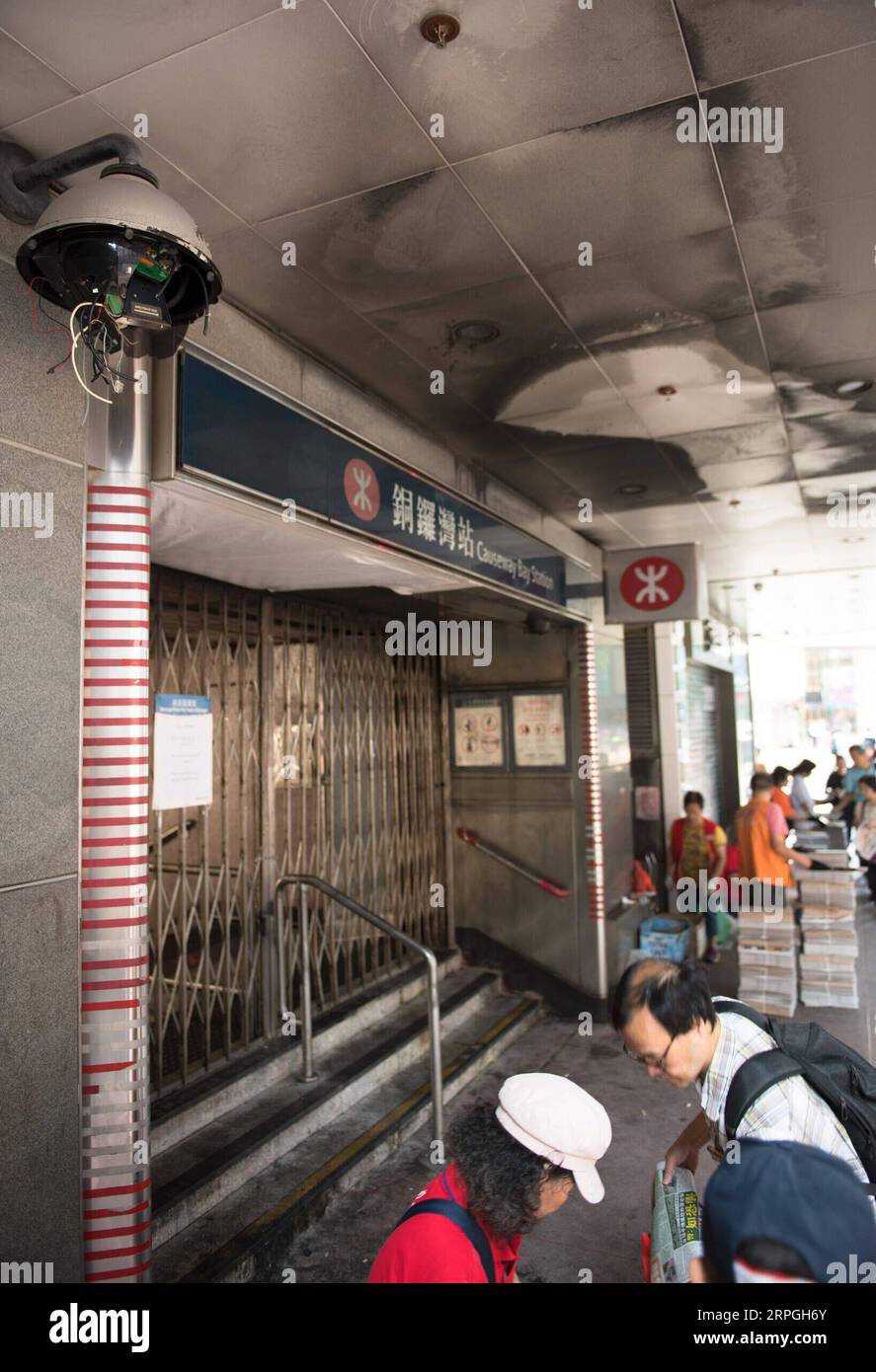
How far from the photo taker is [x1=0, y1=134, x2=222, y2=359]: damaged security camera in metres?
2.06

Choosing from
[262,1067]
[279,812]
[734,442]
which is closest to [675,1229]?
[262,1067]

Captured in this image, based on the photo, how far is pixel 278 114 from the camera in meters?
2.44

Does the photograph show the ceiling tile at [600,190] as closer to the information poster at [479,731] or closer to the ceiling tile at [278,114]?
the ceiling tile at [278,114]

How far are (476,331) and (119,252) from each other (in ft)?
6.66

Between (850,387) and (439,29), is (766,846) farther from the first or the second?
(439,29)

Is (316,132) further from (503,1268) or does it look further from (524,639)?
(524,639)

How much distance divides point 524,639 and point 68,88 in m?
5.53

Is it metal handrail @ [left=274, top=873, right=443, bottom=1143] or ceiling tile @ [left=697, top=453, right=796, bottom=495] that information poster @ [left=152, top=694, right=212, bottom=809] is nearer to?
metal handrail @ [left=274, top=873, right=443, bottom=1143]

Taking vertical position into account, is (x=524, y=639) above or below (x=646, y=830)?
above

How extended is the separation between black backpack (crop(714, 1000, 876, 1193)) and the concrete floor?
2.03 m

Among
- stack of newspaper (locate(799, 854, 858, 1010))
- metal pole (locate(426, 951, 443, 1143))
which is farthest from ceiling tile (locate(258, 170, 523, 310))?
stack of newspaper (locate(799, 854, 858, 1010))

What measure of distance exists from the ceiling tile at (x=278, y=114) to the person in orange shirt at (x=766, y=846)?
18.1 ft
